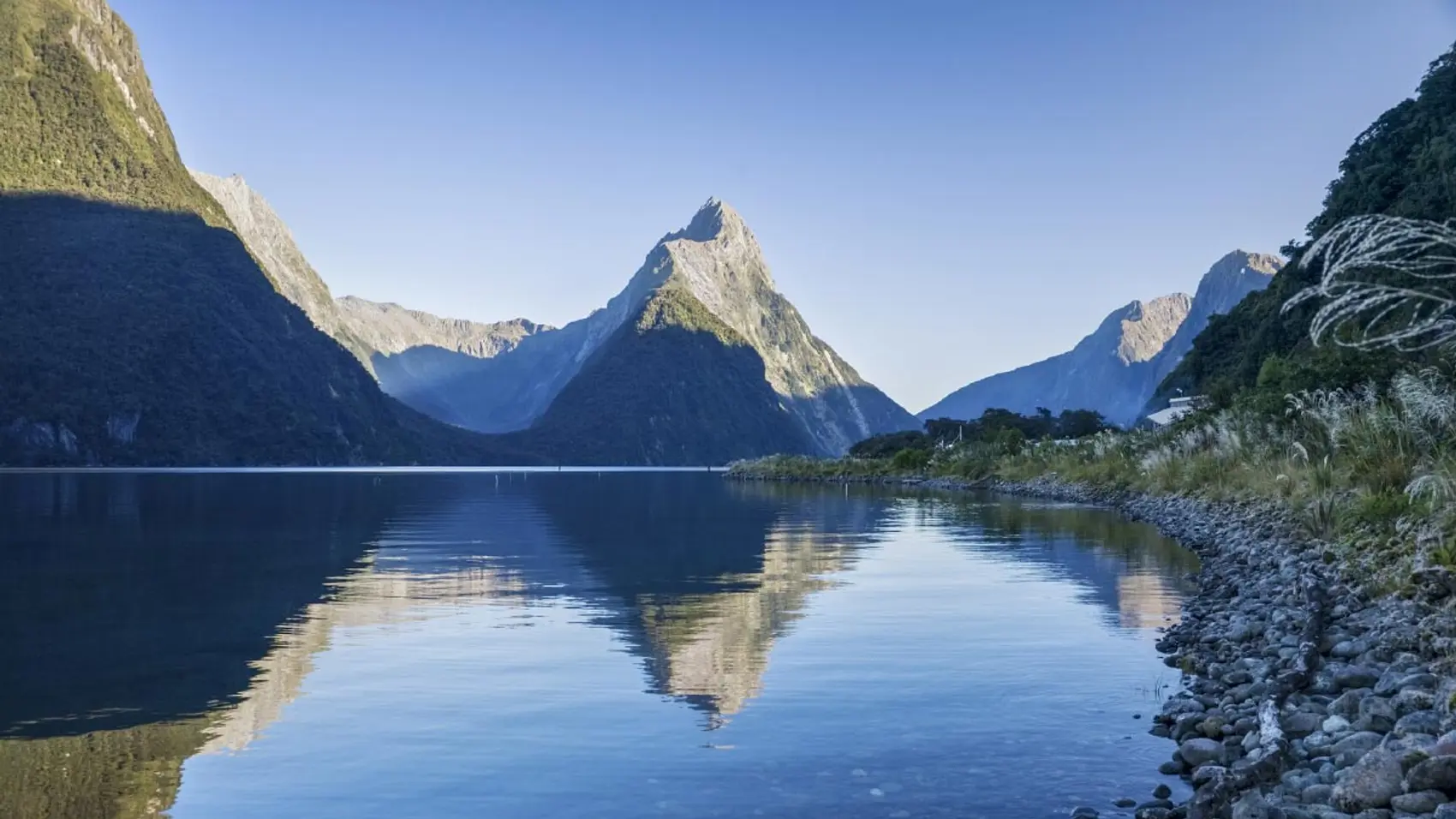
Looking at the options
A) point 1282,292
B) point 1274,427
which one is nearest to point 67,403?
point 1282,292

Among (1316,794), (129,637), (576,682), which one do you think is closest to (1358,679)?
(1316,794)

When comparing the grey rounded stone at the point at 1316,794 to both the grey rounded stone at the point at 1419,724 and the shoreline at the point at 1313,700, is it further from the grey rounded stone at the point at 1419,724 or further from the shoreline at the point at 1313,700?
the grey rounded stone at the point at 1419,724

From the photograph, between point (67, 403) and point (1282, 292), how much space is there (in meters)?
162

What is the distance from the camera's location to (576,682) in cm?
1279

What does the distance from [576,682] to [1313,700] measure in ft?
23.4

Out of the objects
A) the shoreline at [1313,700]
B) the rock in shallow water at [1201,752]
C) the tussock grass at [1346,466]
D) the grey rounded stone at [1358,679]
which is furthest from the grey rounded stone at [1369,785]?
the tussock grass at [1346,466]

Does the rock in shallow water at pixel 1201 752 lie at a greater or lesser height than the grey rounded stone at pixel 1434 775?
lesser

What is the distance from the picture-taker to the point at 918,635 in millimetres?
16156

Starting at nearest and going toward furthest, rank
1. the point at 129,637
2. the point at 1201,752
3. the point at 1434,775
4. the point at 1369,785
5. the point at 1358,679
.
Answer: the point at 1434,775, the point at 1369,785, the point at 1201,752, the point at 1358,679, the point at 129,637

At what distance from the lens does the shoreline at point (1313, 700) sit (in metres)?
7.49

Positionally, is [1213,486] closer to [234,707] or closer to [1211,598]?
[1211,598]

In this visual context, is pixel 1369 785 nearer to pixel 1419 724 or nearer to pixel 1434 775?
pixel 1434 775

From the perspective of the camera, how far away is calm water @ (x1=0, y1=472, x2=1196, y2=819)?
29.1 feet

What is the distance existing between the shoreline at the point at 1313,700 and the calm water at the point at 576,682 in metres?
0.53
